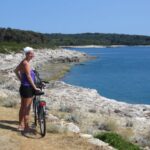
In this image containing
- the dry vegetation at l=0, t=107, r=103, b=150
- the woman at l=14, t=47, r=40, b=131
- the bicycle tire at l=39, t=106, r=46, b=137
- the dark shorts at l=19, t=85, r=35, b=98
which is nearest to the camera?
the dry vegetation at l=0, t=107, r=103, b=150

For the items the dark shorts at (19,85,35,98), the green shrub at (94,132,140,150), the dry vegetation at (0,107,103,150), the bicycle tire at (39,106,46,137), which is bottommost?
the green shrub at (94,132,140,150)

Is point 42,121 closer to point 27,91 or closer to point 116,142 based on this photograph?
point 27,91

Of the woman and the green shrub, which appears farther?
the green shrub

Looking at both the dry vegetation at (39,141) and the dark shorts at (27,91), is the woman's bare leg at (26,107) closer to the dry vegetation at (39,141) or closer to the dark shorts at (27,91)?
the dark shorts at (27,91)

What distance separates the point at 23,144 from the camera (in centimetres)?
974

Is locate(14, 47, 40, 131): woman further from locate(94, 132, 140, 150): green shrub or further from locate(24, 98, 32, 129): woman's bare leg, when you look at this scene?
locate(94, 132, 140, 150): green shrub

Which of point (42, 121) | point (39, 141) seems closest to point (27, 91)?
point (42, 121)

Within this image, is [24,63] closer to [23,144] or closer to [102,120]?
[23,144]

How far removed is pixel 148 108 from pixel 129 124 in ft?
26.4

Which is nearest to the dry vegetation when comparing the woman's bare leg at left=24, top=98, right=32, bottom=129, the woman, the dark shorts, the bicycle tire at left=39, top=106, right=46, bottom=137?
the bicycle tire at left=39, top=106, right=46, bottom=137

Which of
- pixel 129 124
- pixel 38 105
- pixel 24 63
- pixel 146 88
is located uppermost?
pixel 24 63

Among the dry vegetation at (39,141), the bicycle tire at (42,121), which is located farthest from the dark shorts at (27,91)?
the dry vegetation at (39,141)

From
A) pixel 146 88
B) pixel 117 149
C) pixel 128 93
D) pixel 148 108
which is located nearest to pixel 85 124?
pixel 117 149

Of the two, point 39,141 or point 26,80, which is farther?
point 26,80
